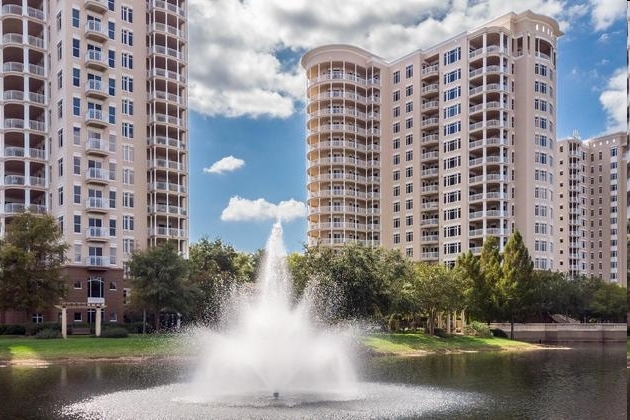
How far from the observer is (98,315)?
6291cm

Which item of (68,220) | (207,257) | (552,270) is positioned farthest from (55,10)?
(552,270)

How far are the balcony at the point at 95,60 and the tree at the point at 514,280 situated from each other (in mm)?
60348

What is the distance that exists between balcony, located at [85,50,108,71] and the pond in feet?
150

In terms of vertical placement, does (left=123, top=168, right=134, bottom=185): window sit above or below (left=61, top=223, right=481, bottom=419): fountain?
above

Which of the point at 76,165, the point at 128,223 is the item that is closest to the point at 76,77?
the point at 76,165

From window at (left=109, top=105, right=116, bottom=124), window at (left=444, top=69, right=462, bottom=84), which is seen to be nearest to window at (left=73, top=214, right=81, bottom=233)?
window at (left=109, top=105, right=116, bottom=124)

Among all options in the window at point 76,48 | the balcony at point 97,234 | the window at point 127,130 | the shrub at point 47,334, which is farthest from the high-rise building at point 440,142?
the shrub at point 47,334

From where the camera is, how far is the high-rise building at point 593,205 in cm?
15638

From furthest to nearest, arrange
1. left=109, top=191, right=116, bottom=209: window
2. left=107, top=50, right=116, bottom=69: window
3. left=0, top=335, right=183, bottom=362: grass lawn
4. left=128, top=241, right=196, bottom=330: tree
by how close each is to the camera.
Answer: left=107, top=50, right=116, bottom=69: window < left=109, top=191, right=116, bottom=209: window < left=128, top=241, right=196, bottom=330: tree < left=0, top=335, right=183, bottom=362: grass lawn

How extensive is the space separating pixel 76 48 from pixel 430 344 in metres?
56.7

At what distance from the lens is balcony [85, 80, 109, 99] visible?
8006cm

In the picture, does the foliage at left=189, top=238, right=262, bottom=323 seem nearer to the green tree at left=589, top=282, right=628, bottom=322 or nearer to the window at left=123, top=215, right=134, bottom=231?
the window at left=123, top=215, right=134, bottom=231

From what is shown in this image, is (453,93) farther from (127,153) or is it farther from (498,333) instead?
(127,153)

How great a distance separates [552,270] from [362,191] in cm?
3899
